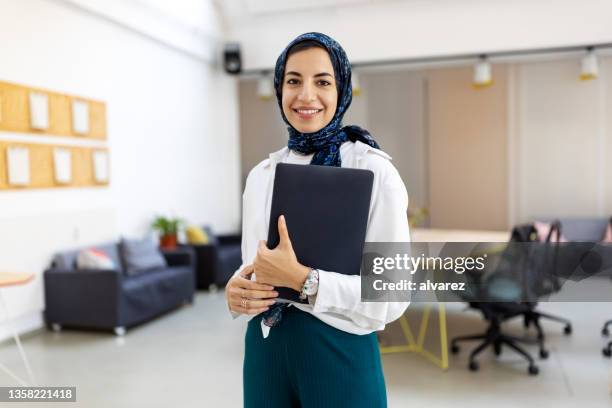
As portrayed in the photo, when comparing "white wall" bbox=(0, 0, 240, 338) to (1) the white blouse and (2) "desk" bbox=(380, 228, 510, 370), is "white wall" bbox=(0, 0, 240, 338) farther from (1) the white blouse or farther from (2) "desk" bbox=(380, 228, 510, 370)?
(1) the white blouse

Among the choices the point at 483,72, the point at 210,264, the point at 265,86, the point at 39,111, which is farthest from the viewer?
the point at 265,86

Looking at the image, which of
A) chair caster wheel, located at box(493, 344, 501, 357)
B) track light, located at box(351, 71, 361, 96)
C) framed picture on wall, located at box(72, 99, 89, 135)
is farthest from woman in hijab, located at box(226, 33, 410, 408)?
track light, located at box(351, 71, 361, 96)

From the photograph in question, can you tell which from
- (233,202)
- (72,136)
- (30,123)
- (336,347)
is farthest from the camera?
(233,202)

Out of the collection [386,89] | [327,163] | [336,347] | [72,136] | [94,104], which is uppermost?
[386,89]

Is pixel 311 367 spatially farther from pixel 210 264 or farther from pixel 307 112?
pixel 210 264

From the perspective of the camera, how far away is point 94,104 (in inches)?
213

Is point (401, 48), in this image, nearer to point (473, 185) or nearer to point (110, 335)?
point (473, 185)

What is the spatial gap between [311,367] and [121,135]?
5.30 m

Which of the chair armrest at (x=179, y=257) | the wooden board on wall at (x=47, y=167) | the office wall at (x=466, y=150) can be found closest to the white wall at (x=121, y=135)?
the wooden board on wall at (x=47, y=167)

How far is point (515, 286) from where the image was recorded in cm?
378

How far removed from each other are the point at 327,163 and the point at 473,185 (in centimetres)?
708

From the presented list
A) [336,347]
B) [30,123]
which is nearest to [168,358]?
[30,123]

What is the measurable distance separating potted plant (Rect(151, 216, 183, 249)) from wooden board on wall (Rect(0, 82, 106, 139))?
1.21 m

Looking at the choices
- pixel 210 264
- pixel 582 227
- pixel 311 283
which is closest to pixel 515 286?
pixel 311 283
